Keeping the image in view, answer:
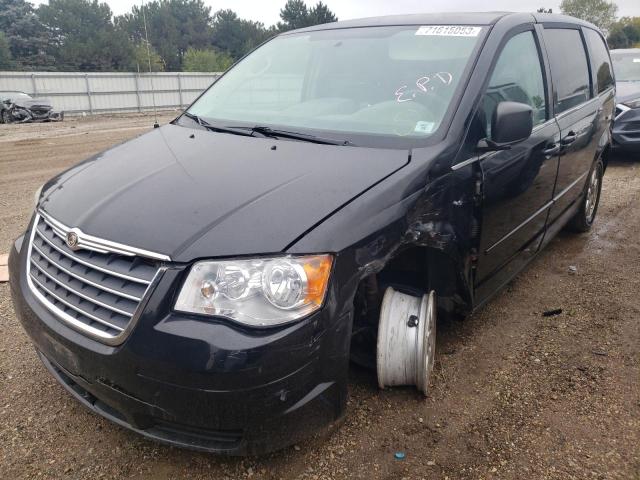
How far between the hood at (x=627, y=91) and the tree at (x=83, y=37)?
168ft

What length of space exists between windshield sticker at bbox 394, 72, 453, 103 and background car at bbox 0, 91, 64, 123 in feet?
67.5

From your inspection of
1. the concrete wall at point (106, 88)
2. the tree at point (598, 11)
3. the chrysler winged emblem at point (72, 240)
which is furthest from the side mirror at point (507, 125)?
the tree at point (598, 11)

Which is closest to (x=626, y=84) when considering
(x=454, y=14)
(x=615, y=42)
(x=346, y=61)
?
(x=454, y=14)

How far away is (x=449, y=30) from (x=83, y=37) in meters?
62.4

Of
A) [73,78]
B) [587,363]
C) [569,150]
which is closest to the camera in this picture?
[587,363]

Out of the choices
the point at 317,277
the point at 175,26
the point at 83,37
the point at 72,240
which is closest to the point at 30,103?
the point at 72,240

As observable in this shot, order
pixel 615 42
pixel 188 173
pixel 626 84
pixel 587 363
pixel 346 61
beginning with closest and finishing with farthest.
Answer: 1. pixel 188 173
2. pixel 587 363
3. pixel 346 61
4. pixel 626 84
5. pixel 615 42

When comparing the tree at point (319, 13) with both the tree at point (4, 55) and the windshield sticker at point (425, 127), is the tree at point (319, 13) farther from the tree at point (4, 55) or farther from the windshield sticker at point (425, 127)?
the windshield sticker at point (425, 127)

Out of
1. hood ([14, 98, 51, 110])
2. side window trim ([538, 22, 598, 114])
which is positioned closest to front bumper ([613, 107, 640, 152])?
side window trim ([538, 22, 598, 114])

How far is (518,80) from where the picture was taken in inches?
123

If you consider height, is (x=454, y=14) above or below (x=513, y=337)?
above

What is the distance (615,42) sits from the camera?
236 ft

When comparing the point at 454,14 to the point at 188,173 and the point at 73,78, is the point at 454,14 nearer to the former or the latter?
the point at 188,173

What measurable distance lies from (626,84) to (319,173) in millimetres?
9018
